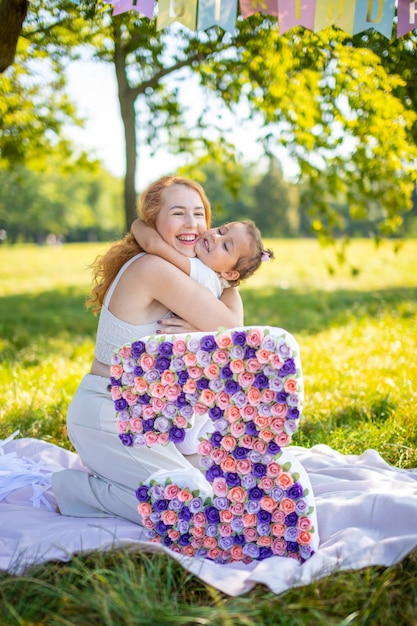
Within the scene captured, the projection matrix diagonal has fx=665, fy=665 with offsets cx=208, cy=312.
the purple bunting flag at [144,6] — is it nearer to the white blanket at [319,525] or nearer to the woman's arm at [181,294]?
the woman's arm at [181,294]

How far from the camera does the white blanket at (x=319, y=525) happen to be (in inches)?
85.7

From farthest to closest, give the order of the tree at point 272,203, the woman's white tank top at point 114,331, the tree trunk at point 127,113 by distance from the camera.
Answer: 1. the tree at point 272,203
2. the tree trunk at point 127,113
3. the woman's white tank top at point 114,331

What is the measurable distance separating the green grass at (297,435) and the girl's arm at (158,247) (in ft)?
1.24

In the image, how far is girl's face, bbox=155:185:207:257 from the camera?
284 centimetres

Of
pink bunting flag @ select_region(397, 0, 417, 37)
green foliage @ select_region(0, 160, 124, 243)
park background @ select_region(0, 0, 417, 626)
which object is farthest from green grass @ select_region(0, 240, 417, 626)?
pink bunting flag @ select_region(397, 0, 417, 37)

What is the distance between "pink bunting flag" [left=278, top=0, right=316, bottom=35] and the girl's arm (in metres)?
1.67

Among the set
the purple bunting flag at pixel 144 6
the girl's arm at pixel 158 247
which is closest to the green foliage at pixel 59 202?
the girl's arm at pixel 158 247

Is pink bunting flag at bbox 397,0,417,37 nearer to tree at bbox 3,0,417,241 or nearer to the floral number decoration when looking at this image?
tree at bbox 3,0,417,241

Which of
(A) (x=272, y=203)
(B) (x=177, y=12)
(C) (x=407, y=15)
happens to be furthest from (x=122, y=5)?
(A) (x=272, y=203)

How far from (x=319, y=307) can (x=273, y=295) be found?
200 centimetres

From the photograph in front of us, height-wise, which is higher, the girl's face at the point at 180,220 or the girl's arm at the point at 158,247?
the girl's face at the point at 180,220

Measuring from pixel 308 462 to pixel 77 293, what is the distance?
31.3 feet

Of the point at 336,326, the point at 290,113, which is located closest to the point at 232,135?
the point at 290,113

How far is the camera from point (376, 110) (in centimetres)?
472
